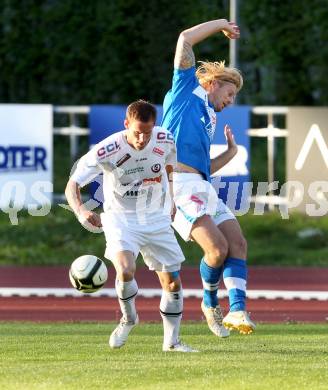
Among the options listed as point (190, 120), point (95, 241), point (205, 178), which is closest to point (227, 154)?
point (205, 178)

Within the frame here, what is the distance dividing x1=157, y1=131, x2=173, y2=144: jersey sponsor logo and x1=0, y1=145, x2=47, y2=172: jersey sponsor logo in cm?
1146

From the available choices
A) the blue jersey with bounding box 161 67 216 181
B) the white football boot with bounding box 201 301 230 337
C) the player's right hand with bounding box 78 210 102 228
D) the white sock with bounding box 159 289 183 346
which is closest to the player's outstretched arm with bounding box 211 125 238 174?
the blue jersey with bounding box 161 67 216 181

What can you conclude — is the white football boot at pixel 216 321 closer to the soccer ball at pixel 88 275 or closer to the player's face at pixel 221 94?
the soccer ball at pixel 88 275

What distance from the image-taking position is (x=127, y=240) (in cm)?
1071

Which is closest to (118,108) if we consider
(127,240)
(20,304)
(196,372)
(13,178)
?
(13,178)

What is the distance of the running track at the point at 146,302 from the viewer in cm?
1633

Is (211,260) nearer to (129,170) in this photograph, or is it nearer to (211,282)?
(211,282)

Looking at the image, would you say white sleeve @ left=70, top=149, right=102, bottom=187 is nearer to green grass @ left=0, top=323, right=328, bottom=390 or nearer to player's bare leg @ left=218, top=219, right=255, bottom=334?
green grass @ left=0, top=323, right=328, bottom=390

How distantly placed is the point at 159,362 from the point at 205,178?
2.18 m

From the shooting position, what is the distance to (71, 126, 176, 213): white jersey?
10.6 metres

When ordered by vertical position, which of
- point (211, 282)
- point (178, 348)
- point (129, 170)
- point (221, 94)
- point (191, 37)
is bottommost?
point (178, 348)

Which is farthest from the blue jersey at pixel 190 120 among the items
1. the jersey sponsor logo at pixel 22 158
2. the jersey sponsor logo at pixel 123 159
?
the jersey sponsor logo at pixel 22 158

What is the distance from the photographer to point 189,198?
37.9ft

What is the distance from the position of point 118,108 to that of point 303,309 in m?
6.38
